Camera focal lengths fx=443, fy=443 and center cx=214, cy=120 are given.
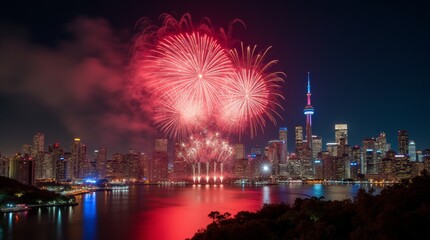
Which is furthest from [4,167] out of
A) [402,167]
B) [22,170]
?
[402,167]

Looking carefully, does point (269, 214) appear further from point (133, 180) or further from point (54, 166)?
point (133, 180)

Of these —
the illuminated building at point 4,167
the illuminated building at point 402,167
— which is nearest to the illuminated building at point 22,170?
the illuminated building at point 4,167

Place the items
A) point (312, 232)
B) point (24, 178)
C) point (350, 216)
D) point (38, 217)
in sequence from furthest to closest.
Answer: point (24, 178) < point (38, 217) < point (350, 216) < point (312, 232)

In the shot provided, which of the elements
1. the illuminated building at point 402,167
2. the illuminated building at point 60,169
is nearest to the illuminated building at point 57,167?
the illuminated building at point 60,169

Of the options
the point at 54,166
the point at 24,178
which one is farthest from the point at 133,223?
the point at 54,166

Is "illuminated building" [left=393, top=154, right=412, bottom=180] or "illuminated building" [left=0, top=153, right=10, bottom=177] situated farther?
"illuminated building" [left=393, top=154, right=412, bottom=180]

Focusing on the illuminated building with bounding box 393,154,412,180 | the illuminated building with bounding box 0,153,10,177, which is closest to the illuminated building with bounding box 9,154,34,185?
the illuminated building with bounding box 0,153,10,177

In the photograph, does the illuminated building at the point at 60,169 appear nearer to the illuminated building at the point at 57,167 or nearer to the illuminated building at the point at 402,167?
the illuminated building at the point at 57,167

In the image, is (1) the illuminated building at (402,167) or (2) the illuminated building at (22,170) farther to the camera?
(1) the illuminated building at (402,167)

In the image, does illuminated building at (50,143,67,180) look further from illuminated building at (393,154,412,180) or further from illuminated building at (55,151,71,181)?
illuminated building at (393,154,412,180)

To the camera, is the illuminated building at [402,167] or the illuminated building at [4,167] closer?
the illuminated building at [4,167]

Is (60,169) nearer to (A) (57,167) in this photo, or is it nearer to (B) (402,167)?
(A) (57,167)
